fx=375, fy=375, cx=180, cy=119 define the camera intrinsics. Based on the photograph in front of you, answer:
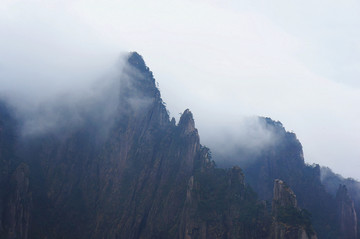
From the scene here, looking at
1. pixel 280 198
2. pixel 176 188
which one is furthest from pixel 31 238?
pixel 280 198

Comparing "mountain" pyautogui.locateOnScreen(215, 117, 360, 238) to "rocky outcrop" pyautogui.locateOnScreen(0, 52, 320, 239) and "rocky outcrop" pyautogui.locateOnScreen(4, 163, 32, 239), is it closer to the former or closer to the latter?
"rocky outcrop" pyautogui.locateOnScreen(0, 52, 320, 239)

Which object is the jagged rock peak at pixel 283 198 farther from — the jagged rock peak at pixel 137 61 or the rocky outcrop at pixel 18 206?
the rocky outcrop at pixel 18 206

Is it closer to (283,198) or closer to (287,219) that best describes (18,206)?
(287,219)

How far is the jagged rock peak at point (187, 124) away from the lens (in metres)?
84.8

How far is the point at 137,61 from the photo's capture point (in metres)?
94.5

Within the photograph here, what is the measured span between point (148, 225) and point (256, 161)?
4943 centimetres

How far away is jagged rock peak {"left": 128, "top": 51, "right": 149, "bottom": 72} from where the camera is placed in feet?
306

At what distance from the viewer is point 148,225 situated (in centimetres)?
7550

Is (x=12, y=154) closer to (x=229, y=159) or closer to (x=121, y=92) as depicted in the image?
(x=121, y=92)

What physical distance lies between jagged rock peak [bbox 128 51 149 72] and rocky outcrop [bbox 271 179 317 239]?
141 feet

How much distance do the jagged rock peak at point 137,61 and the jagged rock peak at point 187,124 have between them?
16.6 m

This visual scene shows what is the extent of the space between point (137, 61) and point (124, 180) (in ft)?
102

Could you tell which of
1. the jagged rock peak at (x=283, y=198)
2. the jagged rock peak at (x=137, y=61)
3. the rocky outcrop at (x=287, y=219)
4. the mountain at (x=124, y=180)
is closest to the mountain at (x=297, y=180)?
the mountain at (x=124, y=180)

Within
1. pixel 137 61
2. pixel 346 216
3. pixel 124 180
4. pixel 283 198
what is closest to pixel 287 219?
pixel 283 198
